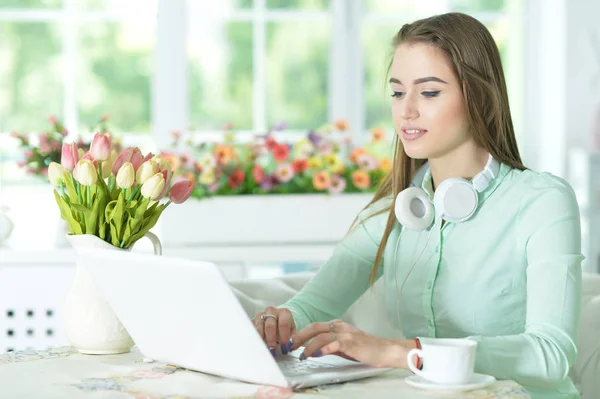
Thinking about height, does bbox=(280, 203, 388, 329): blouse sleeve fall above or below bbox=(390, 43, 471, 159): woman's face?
below

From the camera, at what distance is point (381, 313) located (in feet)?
7.22

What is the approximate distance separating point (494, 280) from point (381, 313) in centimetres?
44

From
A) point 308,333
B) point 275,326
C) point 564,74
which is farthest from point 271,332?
point 564,74

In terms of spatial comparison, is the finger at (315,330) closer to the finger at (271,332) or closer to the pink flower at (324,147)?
the finger at (271,332)

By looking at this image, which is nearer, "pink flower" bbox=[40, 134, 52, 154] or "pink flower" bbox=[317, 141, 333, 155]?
"pink flower" bbox=[40, 134, 52, 154]

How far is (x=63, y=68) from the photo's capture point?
5.13 meters

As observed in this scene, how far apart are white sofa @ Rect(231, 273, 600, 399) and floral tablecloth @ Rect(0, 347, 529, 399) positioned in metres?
0.60

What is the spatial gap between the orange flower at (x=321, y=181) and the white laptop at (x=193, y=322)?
2.13 m

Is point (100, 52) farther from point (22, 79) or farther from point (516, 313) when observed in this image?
point (516, 313)

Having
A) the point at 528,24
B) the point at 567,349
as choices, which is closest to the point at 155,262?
the point at 567,349

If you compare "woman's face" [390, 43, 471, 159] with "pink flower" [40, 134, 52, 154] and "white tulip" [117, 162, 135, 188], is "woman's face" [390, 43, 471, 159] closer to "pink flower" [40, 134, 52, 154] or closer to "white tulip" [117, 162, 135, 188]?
"white tulip" [117, 162, 135, 188]

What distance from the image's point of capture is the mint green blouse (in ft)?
5.08

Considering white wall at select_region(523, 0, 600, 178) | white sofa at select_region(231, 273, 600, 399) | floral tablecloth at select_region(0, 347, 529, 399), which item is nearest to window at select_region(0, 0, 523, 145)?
white wall at select_region(523, 0, 600, 178)

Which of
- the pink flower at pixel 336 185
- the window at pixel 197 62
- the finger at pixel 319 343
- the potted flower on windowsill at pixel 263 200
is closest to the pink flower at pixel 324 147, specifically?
the potted flower on windowsill at pixel 263 200
